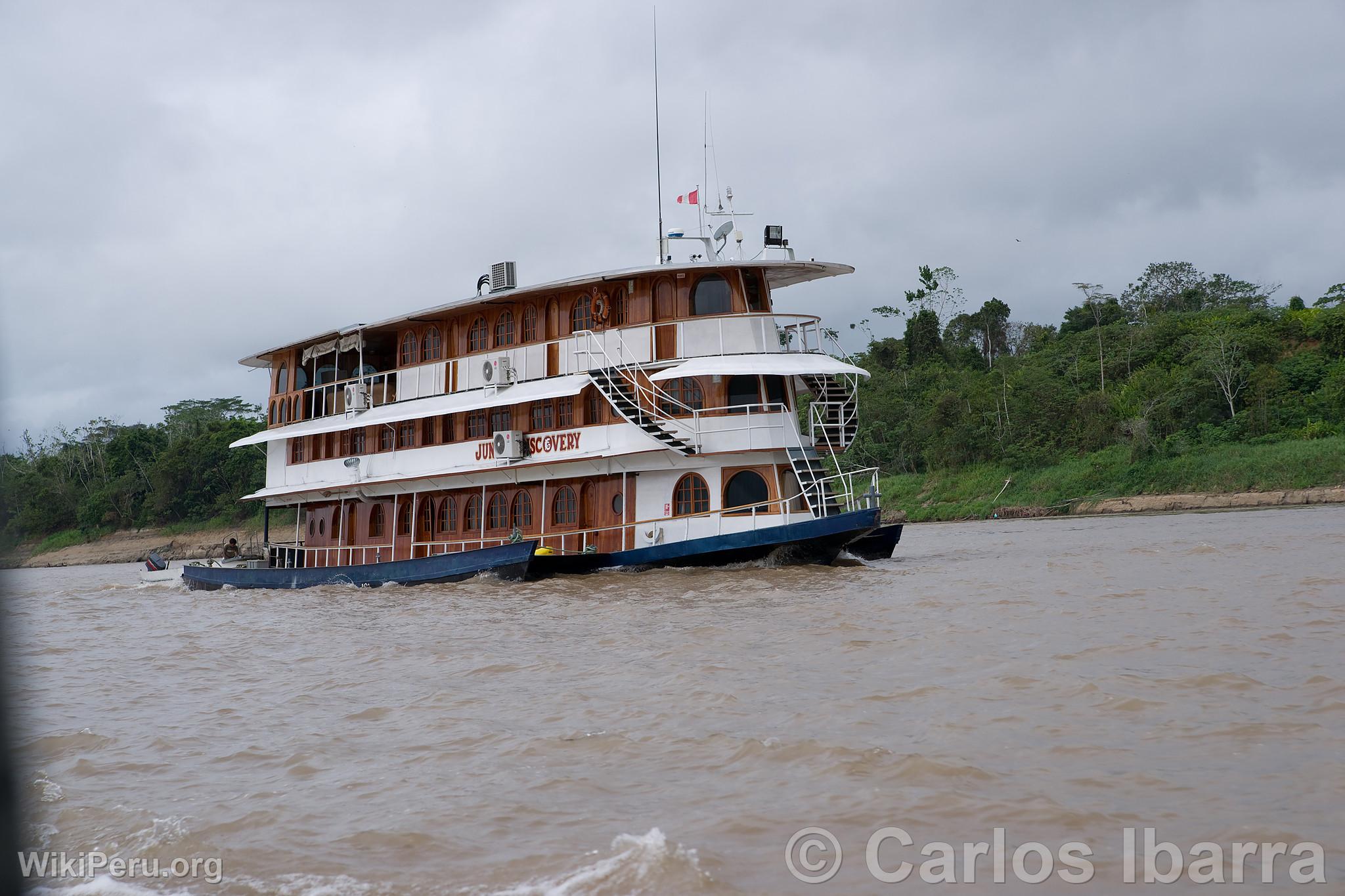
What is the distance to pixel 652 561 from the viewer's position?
1777cm

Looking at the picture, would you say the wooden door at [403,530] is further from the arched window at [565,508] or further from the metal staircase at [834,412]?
the metal staircase at [834,412]

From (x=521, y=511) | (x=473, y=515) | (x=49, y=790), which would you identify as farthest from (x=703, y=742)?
(x=473, y=515)

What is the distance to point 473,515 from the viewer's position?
70.6 feet

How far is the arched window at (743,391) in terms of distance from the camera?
1856 centimetres

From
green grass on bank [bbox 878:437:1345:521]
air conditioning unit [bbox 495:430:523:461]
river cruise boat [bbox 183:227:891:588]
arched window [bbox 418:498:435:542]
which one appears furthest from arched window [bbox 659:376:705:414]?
green grass on bank [bbox 878:437:1345:521]

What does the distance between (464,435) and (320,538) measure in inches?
223

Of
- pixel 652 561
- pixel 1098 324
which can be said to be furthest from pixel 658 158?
pixel 1098 324

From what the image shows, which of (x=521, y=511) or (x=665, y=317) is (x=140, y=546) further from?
(x=665, y=317)

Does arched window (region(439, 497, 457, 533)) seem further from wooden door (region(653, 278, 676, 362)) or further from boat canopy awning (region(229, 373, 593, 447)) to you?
wooden door (region(653, 278, 676, 362))

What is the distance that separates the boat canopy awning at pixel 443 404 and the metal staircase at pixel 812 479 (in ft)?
12.6

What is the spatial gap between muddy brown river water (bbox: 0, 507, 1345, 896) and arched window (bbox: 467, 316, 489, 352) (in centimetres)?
930

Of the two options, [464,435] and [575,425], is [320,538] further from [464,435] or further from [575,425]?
[575,425]
